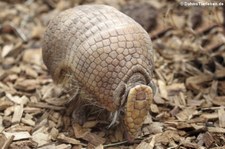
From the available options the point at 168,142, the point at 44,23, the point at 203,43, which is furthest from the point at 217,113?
the point at 44,23

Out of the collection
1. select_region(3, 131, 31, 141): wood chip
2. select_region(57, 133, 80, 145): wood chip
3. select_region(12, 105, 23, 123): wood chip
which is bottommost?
select_region(57, 133, 80, 145): wood chip

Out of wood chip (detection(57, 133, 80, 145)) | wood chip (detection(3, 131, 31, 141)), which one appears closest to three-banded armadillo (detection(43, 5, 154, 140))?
wood chip (detection(57, 133, 80, 145))

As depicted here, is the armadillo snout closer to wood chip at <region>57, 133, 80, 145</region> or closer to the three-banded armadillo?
the three-banded armadillo

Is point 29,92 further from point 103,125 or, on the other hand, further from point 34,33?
point 34,33

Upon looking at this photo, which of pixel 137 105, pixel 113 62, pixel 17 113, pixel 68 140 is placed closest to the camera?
pixel 137 105

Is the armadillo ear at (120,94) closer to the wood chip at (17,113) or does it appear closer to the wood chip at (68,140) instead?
the wood chip at (68,140)

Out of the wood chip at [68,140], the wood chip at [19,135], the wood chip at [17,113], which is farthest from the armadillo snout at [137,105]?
the wood chip at [17,113]

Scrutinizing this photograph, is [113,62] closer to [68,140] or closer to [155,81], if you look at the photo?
[68,140]

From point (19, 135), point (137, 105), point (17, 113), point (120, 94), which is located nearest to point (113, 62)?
point (120, 94)
